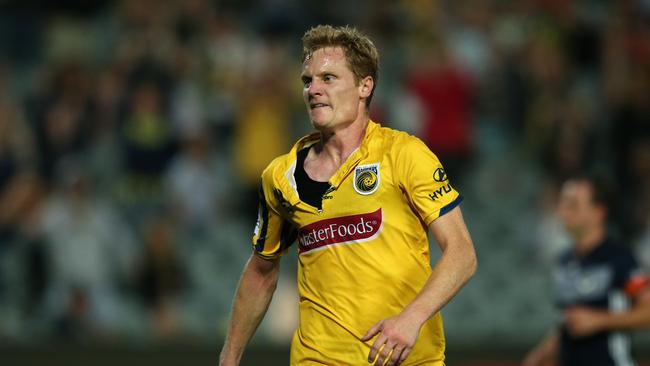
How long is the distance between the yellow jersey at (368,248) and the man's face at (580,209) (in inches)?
87.0

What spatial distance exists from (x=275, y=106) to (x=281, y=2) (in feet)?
4.82

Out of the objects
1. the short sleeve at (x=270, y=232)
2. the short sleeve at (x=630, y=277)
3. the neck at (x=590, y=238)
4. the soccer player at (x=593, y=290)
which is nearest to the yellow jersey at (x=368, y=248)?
the short sleeve at (x=270, y=232)

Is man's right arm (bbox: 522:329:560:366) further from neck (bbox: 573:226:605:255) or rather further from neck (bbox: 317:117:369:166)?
neck (bbox: 317:117:369:166)

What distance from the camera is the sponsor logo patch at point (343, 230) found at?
448cm

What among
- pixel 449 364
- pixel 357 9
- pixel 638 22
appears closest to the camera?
pixel 449 364

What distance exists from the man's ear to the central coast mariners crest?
0.30m

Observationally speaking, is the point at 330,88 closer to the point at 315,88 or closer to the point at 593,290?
the point at 315,88

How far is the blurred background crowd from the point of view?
1108 cm

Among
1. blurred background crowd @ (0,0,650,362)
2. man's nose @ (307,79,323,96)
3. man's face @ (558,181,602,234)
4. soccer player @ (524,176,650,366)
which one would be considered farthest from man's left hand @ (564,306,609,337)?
blurred background crowd @ (0,0,650,362)

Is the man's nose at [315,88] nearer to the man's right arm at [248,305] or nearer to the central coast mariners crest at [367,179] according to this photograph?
the central coast mariners crest at [367,179]

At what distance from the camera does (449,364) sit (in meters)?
10.0

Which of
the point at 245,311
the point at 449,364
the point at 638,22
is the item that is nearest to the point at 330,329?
the point at 245,311

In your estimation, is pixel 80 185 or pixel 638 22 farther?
pixel 638 22

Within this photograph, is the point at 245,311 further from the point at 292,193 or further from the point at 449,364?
the point at 449,364
